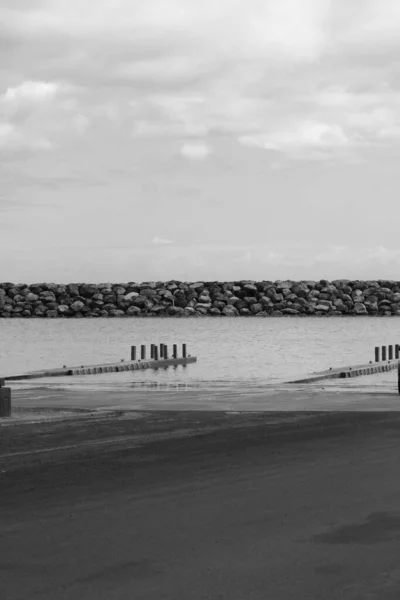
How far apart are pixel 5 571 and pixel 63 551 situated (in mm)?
795

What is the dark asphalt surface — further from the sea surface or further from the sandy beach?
the sea surface

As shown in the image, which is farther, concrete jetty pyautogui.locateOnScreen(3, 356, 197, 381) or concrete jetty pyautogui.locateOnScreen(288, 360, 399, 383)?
concrete jetty pyautogui.locateOnScreen(3, 356, 197, 381)

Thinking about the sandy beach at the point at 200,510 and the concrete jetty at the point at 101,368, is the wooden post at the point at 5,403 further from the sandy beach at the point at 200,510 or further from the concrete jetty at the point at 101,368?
the concrete jetty at the point at 101,368

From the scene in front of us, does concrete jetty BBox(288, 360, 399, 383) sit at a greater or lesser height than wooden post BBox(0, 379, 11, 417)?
lesser

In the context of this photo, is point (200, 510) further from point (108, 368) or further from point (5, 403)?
point (108, 368)

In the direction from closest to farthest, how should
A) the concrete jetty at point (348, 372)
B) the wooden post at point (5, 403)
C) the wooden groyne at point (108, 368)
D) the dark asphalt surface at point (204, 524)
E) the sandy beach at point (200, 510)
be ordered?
the dark asphalt surface at point (204, 524)
the sandy beach at point (200, 510)
the wooden post at point (5, 403)
the concrete jetty at point (348, 372)
the wooden groyne at point (108, 368)

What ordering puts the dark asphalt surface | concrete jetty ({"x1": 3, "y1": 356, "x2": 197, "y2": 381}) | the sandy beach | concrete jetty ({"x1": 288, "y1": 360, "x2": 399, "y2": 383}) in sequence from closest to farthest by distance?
the dark asphalt surface < the sandy beach < concrete jetty ({"x1": 288, "y1": 360, "x2": 399, "y2": 383}) < concrete jetty ({"x1": 3, "y1": 356, "x2": 197, "y2": 381})

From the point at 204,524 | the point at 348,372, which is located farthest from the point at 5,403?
the point at 348,372

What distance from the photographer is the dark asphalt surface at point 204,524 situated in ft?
27.6

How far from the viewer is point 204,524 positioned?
1066 centimetres

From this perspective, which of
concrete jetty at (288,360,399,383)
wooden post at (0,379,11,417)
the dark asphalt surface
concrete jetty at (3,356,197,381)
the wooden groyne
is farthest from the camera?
the wooden groyne

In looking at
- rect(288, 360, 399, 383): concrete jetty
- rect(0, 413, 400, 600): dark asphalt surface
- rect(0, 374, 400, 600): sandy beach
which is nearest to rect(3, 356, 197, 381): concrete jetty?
rect(288, 360, 399, 383): concrete jetty

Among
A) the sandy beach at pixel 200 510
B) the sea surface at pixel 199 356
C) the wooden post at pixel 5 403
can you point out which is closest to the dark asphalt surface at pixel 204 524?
the sandy beach at pixel 200 510

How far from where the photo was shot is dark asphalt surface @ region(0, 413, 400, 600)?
8.40 metres
